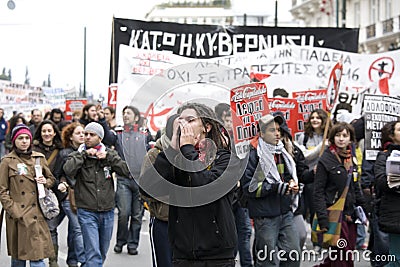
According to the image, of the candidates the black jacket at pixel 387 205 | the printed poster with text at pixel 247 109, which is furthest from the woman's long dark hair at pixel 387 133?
the printed poster with text at pixel 247 109

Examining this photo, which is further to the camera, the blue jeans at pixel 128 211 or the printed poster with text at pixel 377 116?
the blue jeans at pixel 128 211

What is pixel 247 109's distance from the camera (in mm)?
7426

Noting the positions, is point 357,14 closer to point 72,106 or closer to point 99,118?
point 72,106

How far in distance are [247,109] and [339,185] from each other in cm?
156

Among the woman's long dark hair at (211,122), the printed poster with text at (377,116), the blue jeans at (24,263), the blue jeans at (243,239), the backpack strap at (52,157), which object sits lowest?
the blue jeans at (24,263)

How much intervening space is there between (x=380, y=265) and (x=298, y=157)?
5.62ft

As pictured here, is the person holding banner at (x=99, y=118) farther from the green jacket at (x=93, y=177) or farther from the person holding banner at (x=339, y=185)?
the person holding banner at (x=339, y=185)

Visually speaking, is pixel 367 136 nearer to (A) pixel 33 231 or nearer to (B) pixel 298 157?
(B) pixel 298 157

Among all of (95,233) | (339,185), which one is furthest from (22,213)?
(339,185)

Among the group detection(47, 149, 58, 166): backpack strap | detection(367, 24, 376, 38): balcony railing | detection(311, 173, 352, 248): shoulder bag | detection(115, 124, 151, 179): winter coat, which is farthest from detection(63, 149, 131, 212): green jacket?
detection(367, 24, 376, 38): balcony railing

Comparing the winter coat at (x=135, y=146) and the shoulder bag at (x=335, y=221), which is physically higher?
the winter coat at (x=135, y=146)

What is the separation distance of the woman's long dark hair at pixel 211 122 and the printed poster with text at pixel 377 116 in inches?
136

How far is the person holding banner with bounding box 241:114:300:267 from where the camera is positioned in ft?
26.7

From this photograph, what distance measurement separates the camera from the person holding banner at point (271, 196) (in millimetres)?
8125
